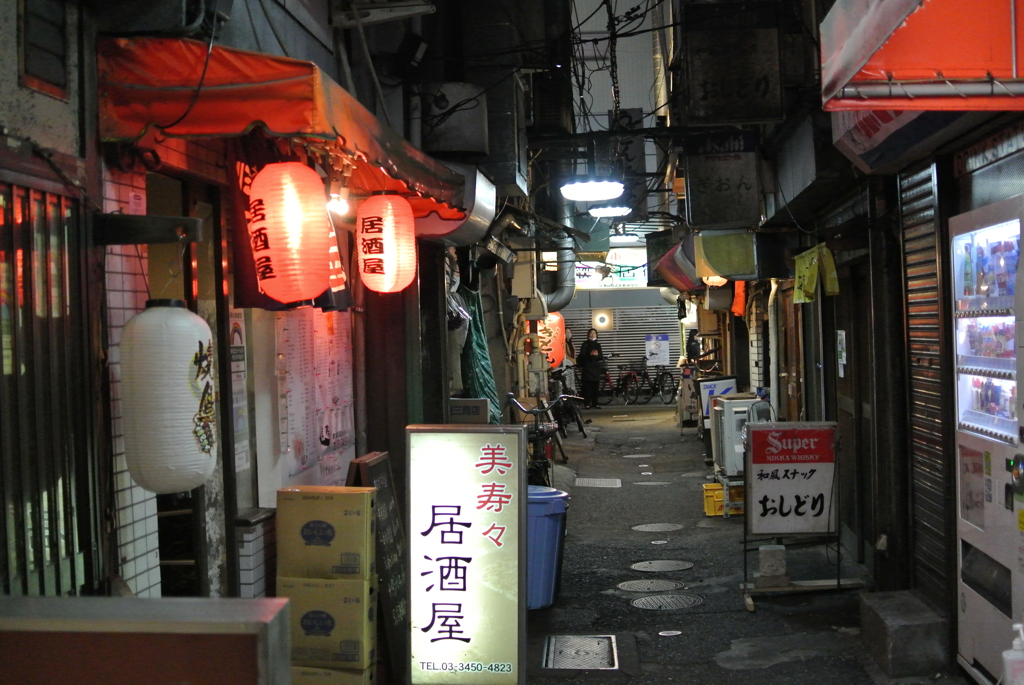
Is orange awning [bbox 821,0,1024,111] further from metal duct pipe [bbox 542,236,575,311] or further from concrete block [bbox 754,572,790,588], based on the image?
metal duct pipe [bbox 542,236,575,311]

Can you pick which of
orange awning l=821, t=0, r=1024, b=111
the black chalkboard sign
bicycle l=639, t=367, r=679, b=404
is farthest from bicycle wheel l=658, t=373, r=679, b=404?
orange awning l=821, t=0, r=1024, b=111

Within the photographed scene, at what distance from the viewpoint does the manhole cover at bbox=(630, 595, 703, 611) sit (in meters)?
10.1

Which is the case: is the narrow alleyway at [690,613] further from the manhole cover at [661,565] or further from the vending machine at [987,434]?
the vending machine at [987,434]

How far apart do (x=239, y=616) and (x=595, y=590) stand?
8.98m

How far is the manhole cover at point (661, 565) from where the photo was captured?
11758 mm

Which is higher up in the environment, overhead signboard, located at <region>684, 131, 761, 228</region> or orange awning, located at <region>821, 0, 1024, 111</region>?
overhead signboard, located at <region>684, 131, 761, 228</region>

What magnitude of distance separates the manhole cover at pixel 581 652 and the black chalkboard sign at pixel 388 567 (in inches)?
58.5

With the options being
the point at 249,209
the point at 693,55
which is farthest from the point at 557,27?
the point at 249,209

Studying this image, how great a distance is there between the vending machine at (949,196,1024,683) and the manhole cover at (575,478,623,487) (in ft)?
37.5

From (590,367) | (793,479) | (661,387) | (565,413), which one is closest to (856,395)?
(793,479)

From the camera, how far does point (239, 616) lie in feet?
7.49

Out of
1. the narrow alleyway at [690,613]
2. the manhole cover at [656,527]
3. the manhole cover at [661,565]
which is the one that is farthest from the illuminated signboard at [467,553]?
the manhole cover at [656,527]

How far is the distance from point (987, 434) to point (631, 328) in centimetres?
3540

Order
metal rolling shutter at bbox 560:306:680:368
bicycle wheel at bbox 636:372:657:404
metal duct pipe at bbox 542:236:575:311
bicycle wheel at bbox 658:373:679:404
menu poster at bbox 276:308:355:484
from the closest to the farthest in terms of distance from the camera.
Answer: menu poster at bbox 276:308:355:484 < metal duct pipe at bbox 542:236:575:311 < bicycle wheel at bbox 658:373:679:404 < bicycle wheel at bbox 636:372:657:404 < metal rolling shutter at bbox 560:306:680:368
